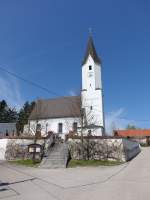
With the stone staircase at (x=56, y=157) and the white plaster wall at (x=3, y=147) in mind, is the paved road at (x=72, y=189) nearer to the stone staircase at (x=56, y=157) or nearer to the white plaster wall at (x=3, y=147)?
the stone staircase at (x=56, y=157)

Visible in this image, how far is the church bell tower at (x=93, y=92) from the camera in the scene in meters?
40.8

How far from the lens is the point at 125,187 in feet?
39.5

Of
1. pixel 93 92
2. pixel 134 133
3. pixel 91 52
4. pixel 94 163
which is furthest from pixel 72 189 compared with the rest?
pixel 134 133

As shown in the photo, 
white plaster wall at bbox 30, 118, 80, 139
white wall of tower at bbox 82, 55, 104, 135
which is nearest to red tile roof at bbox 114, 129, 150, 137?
white wall of tower at bbox 82, 55, 104, 135

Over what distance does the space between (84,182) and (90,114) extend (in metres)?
28.4

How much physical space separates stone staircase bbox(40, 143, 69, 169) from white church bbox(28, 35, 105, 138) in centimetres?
1397

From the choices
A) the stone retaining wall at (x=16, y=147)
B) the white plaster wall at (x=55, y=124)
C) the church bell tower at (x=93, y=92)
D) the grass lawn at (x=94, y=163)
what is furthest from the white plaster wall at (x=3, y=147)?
the church bell tower at (x=93, y=92)

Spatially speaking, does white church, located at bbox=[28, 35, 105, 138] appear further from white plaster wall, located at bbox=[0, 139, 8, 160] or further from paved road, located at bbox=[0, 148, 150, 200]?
paved road, located at bbox=[0, 148, 150, 200]

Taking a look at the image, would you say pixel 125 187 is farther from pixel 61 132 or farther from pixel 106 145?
pixel 61 132

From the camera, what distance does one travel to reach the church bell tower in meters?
40.8

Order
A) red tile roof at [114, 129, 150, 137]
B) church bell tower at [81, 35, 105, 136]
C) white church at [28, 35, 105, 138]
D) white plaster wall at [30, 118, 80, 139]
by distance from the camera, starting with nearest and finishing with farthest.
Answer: church bell tower at [81, 35, 105, 136], white church at [28, 35, 105, 138], white plaster wall at [30, 118, 80, 139], red tile roof at [114, 129, 150, 137]

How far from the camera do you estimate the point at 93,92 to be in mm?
43312

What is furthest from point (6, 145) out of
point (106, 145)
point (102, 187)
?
point (102, 187)

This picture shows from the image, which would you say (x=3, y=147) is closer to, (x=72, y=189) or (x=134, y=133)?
(x=72, y=189)
